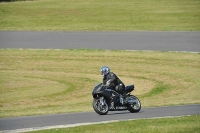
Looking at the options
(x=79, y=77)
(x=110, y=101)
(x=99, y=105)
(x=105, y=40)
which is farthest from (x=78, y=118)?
(x=105, y=40)

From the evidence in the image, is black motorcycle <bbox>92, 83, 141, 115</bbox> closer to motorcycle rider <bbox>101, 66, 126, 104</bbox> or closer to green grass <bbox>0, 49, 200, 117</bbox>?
motorcycle rider <bbox>101, 66, 126, 104</bbox>

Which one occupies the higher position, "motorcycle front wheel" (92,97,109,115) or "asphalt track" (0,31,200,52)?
"motorcycle front wheel" (92,97,109,115)

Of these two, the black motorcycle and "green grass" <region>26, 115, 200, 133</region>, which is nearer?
"green grass" <region>26, 115, 200, 133</region>

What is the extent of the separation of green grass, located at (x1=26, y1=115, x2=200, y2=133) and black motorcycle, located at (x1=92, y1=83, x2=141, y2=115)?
289cm

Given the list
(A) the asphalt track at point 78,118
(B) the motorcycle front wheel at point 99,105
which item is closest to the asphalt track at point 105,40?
(A) the asphalt track at point 78,118

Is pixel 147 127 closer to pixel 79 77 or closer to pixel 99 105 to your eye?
pixel 99 105

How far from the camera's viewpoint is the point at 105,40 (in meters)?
40.3

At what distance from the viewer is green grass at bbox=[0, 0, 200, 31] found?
4622cm

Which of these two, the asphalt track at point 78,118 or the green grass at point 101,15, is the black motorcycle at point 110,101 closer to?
the asphalt track at point 78,118

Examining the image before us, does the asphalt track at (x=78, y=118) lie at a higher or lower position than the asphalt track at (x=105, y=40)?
higher

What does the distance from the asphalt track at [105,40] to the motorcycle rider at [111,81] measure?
16.6 meters

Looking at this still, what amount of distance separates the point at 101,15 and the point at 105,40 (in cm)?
1178

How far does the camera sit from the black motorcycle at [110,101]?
20.3m

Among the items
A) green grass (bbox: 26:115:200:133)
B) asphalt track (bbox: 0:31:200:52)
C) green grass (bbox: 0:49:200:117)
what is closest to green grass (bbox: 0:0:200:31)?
asphalt track (bbox: 0:31:200:52)
